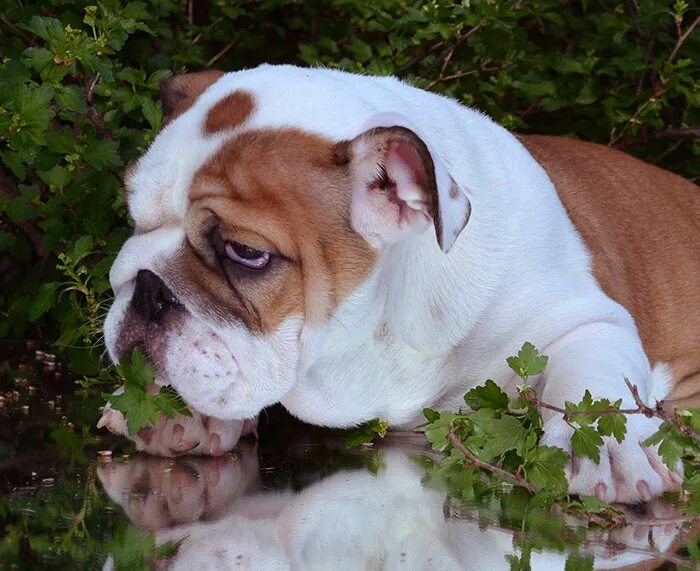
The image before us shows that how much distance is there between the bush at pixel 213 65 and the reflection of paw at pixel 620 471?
138 centimetres

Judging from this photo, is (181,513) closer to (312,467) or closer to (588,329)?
(312,467)

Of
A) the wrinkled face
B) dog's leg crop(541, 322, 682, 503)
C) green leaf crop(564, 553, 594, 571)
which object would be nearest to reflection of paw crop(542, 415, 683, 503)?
dog's leg crop(541, 322, 682, 503)

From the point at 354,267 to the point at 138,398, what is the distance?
53 cm

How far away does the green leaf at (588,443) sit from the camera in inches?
106

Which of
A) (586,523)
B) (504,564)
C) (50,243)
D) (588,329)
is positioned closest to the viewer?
(504,564)

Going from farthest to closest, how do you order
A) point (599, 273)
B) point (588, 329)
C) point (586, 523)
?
point (599, 273) < point (588, 329) < point (586, 523)

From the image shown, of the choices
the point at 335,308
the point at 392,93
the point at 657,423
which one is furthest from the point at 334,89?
the point at 657,423

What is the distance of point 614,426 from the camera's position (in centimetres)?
270

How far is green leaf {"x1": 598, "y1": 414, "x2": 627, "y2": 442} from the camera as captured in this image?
2.69 metres

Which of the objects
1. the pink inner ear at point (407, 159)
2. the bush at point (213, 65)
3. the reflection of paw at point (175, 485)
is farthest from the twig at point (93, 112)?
the pink inner ear at point (407, 159)

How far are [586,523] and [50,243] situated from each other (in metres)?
1.95

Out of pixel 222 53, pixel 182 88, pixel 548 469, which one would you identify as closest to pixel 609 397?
pixel 548 469

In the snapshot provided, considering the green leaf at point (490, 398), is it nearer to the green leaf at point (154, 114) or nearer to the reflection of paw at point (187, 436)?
the reflection of paw at point (187, 436)

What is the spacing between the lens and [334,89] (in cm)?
310
